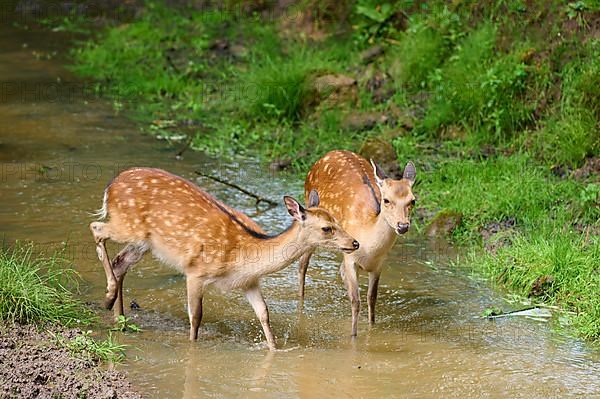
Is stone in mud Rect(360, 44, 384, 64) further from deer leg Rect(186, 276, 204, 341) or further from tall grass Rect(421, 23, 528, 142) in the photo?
deer leg Rect(186, 276, 204, 341)

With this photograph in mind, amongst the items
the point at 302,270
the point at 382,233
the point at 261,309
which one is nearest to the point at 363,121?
the point at 302,270

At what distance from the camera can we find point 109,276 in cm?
766

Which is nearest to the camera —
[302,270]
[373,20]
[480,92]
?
[302,270]

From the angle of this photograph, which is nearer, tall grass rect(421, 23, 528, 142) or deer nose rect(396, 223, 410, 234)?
deer nose rect(396, 223, 410, 234)

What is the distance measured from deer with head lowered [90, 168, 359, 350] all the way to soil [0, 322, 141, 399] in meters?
0.92

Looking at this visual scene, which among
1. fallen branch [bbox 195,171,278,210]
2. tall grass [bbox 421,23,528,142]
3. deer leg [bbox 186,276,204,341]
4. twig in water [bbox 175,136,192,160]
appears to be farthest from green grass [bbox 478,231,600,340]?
twig in water [bbox 175,136,192,160]

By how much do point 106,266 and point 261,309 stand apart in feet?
3.96

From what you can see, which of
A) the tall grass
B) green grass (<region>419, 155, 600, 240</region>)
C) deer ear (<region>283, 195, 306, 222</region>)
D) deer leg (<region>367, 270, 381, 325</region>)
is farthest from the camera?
the tall grass

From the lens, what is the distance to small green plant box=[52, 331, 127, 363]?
6.70m

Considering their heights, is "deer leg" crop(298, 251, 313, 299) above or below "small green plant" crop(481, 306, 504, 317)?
above

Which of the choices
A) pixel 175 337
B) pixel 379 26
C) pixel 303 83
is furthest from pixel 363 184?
pixel 379 26

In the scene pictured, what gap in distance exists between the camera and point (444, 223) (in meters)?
9.65

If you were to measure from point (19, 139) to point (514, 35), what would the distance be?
5.64m

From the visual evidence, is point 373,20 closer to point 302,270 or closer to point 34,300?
point 302,270
